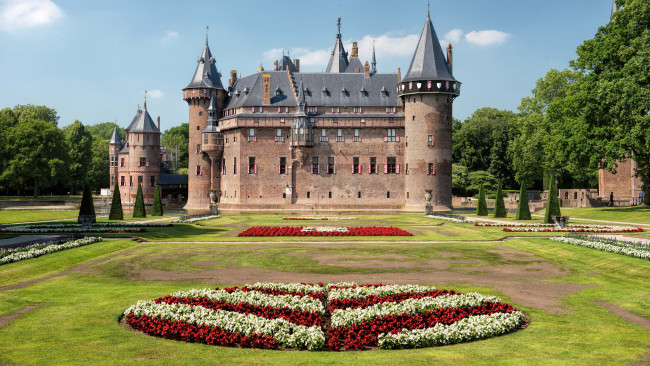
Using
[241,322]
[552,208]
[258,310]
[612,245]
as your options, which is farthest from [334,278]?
[552,208]

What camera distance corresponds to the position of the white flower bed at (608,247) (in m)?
19.8

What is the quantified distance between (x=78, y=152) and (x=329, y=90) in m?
54.4

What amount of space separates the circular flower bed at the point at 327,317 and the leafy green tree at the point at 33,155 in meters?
80.4

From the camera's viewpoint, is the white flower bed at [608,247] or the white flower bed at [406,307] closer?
the white flower bed at [406,307]

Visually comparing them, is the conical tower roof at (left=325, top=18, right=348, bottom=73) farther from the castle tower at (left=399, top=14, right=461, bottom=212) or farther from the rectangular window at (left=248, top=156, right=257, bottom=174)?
the rectangular window at (left=248, top=156, right=257, bottom=174)

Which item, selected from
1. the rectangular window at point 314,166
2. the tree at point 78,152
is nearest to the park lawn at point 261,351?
the rectangular window at point 314,166

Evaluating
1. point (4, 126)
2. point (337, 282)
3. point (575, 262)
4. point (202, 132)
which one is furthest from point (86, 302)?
point (4, 126)

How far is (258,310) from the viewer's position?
39.5ft

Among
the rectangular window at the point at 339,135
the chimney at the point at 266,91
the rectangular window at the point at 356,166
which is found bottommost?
the rectangular window at the point at 356,166

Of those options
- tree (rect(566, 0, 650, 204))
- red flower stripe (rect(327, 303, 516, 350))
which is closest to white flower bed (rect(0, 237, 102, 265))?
red flower stripe (rect(327, 303, 516, 350))

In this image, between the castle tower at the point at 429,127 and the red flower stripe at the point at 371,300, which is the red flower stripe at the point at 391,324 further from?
the castle tower at the point at 429,127

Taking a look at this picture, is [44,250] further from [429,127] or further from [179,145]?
[179,145]

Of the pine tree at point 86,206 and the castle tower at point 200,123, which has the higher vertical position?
the castle tower at point 200,123

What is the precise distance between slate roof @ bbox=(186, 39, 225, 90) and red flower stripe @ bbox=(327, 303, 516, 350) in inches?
2660
